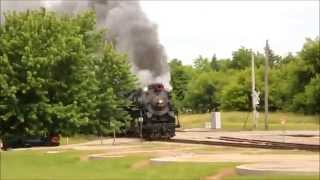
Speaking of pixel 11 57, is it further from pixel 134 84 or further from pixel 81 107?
pixel 134 84

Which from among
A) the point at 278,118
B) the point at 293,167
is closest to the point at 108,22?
the point at 278,118

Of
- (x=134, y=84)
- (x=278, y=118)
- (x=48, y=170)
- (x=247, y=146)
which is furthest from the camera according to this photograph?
(x=278, y=118)

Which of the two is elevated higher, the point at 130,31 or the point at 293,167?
the point at 130,31

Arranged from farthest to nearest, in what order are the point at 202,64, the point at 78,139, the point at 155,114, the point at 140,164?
the point at 202,64, the point at 78,139, the point at 155,114, the point at 140,164

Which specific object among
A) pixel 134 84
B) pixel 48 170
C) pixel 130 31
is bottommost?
pixel 48 170

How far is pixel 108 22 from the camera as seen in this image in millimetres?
72125

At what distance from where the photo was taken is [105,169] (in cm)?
2427

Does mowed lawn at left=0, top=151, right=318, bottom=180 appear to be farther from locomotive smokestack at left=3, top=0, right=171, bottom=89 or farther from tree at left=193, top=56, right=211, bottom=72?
tree at left=193, top=56, right=211, bottom=72

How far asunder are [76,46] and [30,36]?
258 cm

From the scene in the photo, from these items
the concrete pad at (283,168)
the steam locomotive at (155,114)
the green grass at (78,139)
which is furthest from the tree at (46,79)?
the concrete pad at (283,168)

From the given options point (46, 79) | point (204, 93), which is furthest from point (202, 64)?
point (46, 79)

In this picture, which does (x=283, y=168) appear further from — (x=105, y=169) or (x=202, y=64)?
(x=202, y=64)

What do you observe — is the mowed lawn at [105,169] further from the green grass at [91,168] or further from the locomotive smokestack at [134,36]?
the locomotive smokestack at [134,36]

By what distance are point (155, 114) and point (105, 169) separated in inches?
851
